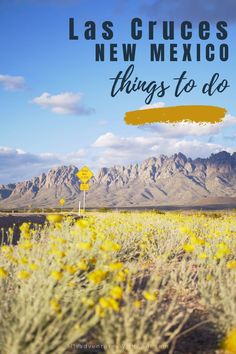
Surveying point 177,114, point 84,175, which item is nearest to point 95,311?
point 177,114

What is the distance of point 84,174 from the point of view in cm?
2525

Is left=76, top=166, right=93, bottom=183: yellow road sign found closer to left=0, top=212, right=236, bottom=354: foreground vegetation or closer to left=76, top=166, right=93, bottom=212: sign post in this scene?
left=76, top=166, right=93, bottom=212: sign post

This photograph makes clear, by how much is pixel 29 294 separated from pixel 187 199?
644 ft

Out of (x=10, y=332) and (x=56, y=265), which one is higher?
(x=56, y=265)

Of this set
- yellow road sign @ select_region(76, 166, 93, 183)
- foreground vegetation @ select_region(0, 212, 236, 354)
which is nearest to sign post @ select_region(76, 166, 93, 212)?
yellow road sign @ select_region(76, 166, 93, 183)

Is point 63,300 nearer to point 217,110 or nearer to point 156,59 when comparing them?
point 156,59

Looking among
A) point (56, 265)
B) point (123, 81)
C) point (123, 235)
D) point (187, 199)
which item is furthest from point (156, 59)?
point (187, 199)

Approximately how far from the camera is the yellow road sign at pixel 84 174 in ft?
82.3

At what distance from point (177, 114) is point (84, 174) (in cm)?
885

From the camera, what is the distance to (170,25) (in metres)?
11.1

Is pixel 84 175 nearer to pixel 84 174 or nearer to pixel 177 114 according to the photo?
pixel 84 174

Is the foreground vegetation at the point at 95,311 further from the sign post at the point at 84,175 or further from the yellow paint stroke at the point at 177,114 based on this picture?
the sign post at the point at 84,175

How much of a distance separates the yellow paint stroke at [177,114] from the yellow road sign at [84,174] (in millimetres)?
7674

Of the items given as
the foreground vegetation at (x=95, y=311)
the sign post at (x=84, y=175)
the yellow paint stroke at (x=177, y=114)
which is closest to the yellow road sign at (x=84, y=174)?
the sign post at (x=84, y=175)
